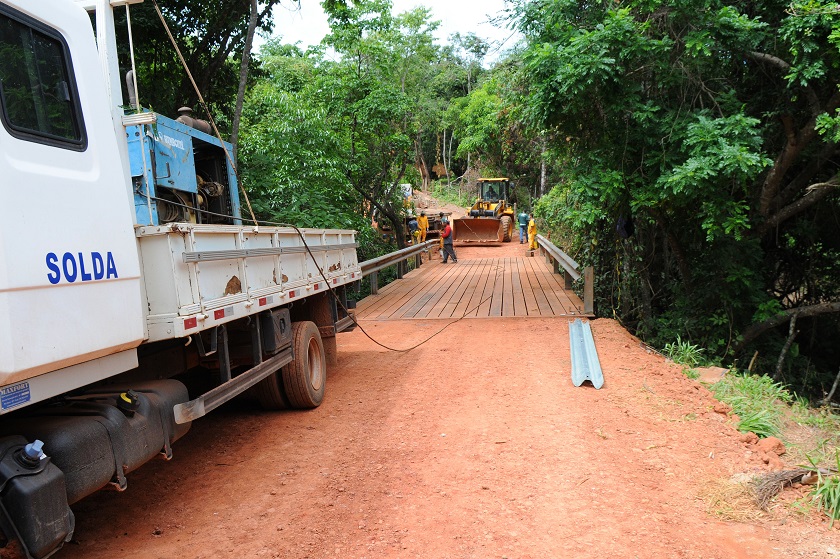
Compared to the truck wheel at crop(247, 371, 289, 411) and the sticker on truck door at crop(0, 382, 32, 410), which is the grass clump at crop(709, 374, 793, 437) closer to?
the truck wheel at crop(247, 371, 289, 411)

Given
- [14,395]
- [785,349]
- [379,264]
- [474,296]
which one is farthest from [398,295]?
[14,395]

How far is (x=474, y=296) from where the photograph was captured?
510 inches

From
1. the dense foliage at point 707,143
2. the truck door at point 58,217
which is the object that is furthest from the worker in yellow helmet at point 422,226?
the truck door at point 58,217

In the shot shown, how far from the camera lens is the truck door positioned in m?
2.79

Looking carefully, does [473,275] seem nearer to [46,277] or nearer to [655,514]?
[655,514]

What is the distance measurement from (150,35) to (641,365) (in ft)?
33.3

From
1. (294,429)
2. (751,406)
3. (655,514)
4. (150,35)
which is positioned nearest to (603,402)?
(751,406)

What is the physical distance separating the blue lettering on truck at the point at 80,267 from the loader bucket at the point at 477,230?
83.4 ft

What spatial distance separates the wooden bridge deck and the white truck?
632 centimetres

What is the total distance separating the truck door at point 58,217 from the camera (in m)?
2.79

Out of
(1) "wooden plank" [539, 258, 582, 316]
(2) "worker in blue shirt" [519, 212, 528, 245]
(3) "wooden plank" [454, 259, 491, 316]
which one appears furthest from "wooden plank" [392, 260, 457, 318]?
(2) "worker in blue shirt" [519, 212, 528, 245]

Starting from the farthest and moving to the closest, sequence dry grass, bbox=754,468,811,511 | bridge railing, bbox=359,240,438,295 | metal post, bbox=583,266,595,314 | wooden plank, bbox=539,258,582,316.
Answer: bridge railing, bbox=359,240,438,295
wooden plank, bbox=539,258,582,316
metal post, bbox=583,266,595,314
dry grass, bbox=754,468,811,511

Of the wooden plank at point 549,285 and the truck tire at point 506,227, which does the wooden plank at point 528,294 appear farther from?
the truck tire at point 506,227

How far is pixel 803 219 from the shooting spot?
11.3m
